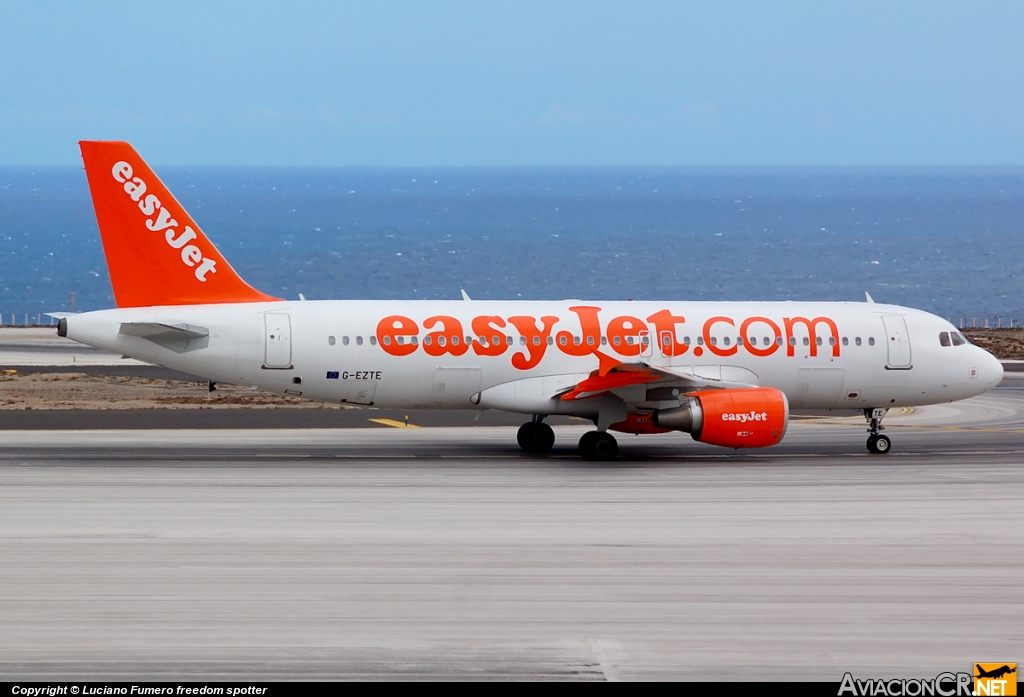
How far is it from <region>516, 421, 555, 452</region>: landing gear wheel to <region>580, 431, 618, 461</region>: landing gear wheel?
1641 millimetres

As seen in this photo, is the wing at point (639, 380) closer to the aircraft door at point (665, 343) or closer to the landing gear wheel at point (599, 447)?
the aircraft door at point (665, 343)

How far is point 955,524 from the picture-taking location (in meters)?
21.5

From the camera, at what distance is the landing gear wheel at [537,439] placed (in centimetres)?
3073

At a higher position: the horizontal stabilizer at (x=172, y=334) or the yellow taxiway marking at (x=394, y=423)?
the horizontal stabilizer at (x=172, y=334)

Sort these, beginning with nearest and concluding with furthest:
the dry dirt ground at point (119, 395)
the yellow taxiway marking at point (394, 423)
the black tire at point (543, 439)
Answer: the black tire at point (543, 439), the yellow taxiway marking at point (394, 423), the dry dirt ground at point (119, 395)

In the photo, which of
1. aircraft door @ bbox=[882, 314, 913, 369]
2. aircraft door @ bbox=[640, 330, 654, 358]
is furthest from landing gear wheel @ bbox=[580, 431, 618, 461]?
aircraft door @ bbox=[882, 314, 913, 369]

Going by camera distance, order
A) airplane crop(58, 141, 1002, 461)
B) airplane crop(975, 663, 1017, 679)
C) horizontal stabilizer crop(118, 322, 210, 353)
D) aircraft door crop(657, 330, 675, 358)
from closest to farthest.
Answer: airplane crop(975, 663, 1017, 679) < horizontal stabilizer crop(118, 322, 210, 353) < airplane crop(58, 141, 1002, 461) < aircraft door crop(657, 330, 675, 358)

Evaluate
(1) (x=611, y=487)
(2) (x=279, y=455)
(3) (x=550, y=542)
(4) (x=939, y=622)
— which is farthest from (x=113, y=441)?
(4) (x=939, y=622)

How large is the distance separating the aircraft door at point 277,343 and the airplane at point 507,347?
0.09ft

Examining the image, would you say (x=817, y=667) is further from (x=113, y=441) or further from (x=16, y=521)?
(x=113, y=441)

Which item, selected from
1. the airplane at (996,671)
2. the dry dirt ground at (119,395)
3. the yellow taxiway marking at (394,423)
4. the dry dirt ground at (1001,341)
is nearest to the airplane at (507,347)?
the yellow taxiway marking at (394,423)

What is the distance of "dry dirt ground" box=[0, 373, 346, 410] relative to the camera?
38.3 metres

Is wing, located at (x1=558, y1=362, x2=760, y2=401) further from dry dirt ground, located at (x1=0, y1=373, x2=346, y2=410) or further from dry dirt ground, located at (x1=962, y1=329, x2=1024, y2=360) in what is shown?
dry dirt ground, located at (x1=962, y1=329, x2=1024, y2=360)

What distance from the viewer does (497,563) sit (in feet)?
59.9
